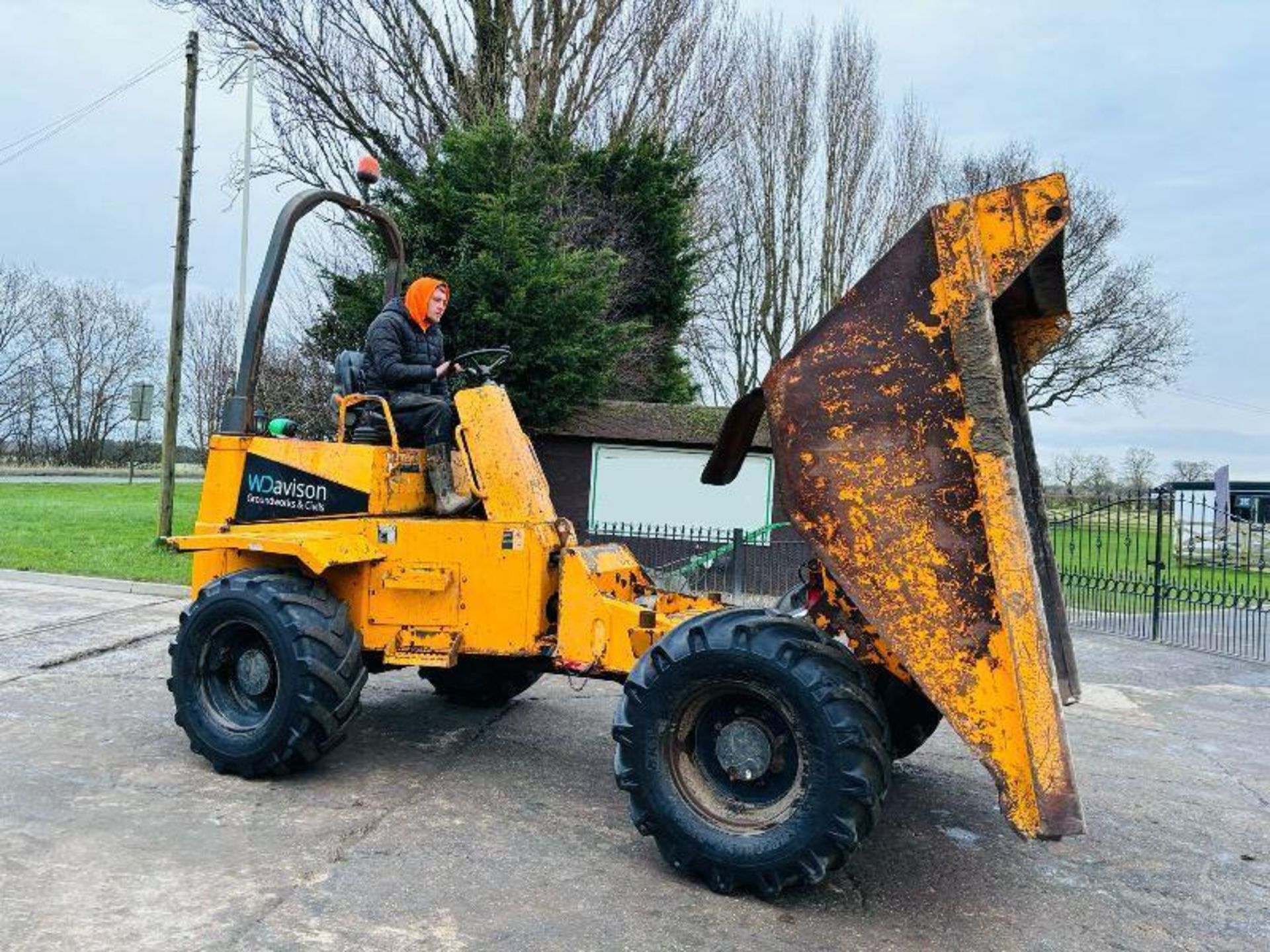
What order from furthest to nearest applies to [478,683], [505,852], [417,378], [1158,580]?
[1158,580], [478,683], [417,378], [505,852]

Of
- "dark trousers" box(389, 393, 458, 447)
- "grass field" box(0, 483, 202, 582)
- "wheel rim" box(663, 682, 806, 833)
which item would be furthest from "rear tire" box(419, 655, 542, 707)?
"grass field" box(0, 483, 202, 582)

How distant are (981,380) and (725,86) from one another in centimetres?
2137

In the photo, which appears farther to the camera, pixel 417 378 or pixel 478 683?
pixel 478 683

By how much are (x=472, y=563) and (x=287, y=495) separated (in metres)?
1.21

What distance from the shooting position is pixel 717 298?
28.4 meters

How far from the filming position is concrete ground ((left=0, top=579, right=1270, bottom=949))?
139 inches

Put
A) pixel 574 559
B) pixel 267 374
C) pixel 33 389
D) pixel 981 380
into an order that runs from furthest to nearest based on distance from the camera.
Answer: pixel 33 389 → pixel 267 374 → pixel 574 559 → pixel 981 380

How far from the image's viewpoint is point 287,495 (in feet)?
18.1

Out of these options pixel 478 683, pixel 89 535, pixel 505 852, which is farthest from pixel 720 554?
pixel 89 535

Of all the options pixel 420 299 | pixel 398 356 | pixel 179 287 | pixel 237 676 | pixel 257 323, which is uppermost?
pixel 179 287

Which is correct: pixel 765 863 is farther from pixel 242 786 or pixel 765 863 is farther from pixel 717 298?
pixel 717 298

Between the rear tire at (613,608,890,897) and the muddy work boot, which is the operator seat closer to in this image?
the muddy work boot

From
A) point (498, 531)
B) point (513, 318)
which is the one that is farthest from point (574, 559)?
point (513, 318)

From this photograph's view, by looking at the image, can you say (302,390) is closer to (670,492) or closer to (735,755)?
(670,492)
